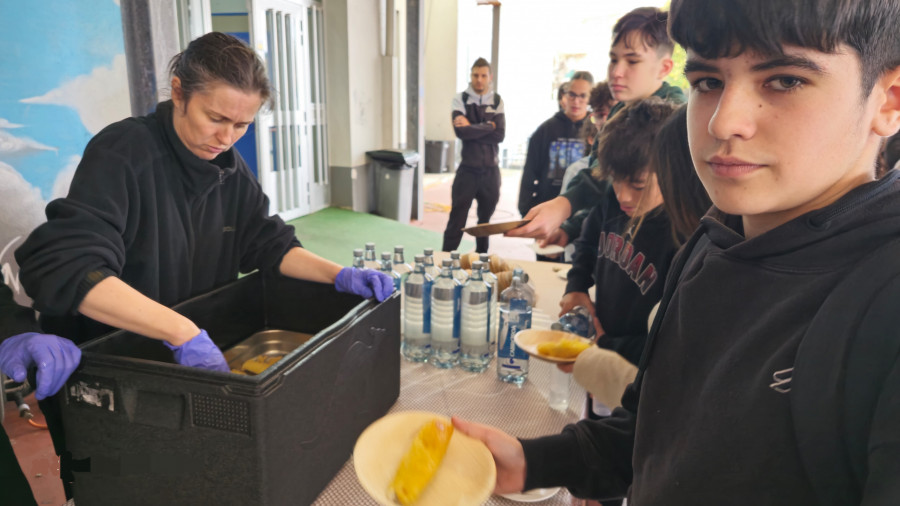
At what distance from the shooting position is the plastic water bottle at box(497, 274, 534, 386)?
143 centimetres

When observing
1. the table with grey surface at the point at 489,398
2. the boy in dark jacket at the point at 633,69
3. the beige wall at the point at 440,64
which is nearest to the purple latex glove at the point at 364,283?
the table with grey surface at the point at 489,398

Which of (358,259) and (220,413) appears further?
(358,259)

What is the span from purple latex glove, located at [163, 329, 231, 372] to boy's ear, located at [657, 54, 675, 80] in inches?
71.3

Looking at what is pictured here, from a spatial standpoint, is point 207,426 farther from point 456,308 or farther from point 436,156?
point 436,156

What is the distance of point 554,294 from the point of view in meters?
2.21

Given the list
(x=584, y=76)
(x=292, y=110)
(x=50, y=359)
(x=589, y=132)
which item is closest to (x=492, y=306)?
(x=50, y=359)

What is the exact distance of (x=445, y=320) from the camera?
4.87ft

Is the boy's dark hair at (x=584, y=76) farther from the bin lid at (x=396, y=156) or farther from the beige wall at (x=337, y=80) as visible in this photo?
the beige wall at (x=337, y=80)

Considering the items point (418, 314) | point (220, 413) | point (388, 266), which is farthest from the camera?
point (388, 266)

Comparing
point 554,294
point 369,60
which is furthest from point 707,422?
point 369,60

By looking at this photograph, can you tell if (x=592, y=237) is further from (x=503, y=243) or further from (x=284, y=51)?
(x=284, y=51)

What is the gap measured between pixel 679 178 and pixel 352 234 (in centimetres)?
495

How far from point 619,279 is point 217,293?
112cm

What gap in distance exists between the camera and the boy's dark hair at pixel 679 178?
3.86 ft
